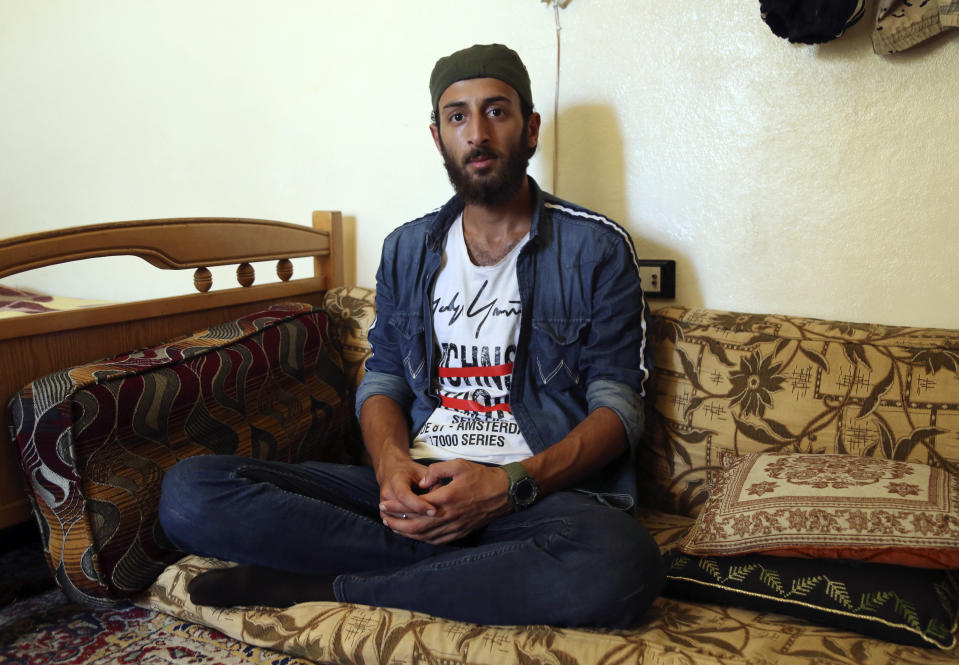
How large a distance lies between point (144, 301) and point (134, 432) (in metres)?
0.31

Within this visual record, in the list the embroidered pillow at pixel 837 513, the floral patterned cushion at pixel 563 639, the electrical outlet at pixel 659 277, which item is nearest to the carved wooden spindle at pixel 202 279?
the floral patterned cushion at pixel 563 639

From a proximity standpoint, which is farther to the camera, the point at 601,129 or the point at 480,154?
the point at 601,129

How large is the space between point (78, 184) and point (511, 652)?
2327mm

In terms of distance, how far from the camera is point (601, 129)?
5.45ft

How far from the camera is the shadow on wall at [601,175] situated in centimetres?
163

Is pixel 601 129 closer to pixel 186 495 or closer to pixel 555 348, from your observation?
pixel 555 348

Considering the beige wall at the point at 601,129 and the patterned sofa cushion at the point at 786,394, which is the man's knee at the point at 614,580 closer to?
the patterned sofa cushion at the point at 786,394

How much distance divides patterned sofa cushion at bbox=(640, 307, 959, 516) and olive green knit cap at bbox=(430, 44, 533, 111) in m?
0.55

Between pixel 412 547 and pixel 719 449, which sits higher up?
pixel 719 449

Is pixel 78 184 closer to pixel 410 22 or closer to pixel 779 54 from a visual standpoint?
pixel 410 22

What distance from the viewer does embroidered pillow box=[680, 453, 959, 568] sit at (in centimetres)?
103

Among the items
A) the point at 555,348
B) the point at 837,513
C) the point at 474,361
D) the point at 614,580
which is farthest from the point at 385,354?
the point at 837,513

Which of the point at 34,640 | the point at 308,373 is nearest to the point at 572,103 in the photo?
the point at 308,373

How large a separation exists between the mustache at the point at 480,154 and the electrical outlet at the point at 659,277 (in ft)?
1.46
